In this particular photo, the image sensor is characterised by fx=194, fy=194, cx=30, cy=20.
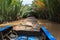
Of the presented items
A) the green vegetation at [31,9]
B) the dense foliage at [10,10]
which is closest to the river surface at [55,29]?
the green vegetation at [31,9]

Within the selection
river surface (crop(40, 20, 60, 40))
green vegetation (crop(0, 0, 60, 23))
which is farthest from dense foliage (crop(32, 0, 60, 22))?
river surface (crop(40, 20, 60, 40))

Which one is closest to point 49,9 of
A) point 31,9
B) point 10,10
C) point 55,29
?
point 10,10

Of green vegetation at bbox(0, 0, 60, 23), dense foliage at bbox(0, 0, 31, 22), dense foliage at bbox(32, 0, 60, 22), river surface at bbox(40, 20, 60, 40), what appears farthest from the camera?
dense foliage at bbox(32, 0, 60, 22)

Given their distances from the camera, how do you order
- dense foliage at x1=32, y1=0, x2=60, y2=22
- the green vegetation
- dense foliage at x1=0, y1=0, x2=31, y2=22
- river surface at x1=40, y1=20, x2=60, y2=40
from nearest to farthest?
river surface at x1=40, y1=20, x2=60, y2=40
dense foliage at x1=0, y1=0, x2=31, y2=22
the green vegetation
dense foliage at x1=32, y1=0, x2=60, y2=22

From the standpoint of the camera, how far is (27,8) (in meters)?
15.7

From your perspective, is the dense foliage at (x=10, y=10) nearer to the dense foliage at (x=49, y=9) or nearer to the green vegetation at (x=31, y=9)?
the green vegetation at (x=31, y=9)

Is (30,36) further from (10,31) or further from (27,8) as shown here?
(27,8)

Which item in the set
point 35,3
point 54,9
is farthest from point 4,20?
point 35,3

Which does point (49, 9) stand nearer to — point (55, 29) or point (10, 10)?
point (10, 10)

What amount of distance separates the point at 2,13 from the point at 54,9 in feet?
11.5

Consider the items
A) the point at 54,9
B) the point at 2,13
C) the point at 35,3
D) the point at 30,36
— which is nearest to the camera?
the point at 30,36

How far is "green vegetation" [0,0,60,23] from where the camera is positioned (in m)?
11.5

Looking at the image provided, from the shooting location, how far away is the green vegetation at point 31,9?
452 inches

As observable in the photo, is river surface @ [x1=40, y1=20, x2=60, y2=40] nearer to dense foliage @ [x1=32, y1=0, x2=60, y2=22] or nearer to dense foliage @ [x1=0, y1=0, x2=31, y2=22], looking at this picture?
dense foliage @ [x1=32, y1=0, x2=60, y2=22]
